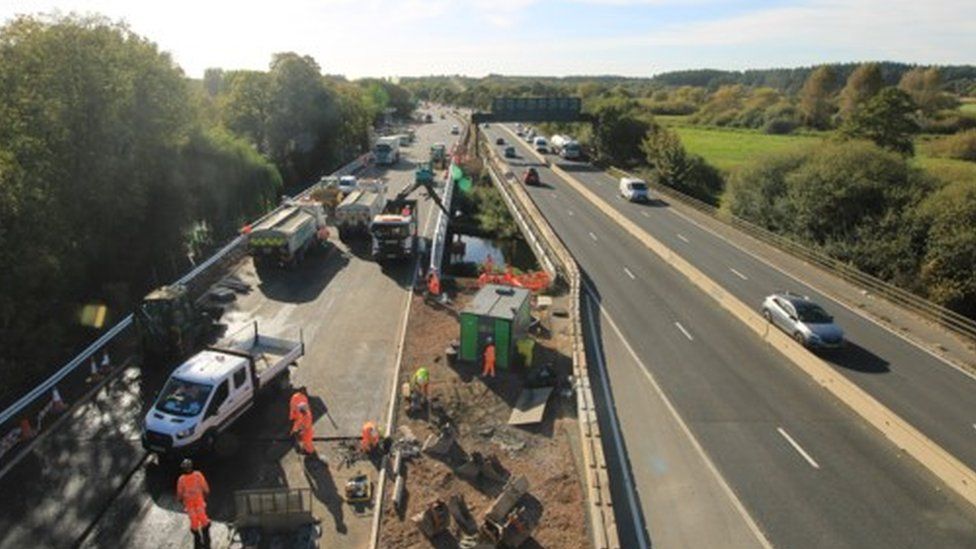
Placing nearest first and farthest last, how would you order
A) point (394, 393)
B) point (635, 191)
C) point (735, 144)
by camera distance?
point (394, 393), point (635, 191), point (735, 144)

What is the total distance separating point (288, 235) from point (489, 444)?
17984mm

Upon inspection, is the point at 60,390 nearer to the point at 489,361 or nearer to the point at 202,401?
the point at 202,401

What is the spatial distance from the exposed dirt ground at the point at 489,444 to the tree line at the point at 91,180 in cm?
1159

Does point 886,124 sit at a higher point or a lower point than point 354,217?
higher

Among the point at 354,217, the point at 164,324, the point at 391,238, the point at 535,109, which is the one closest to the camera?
the point at 164,324

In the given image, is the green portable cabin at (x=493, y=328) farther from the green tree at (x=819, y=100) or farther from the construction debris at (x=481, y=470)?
the green tree at (x=819, y=100)

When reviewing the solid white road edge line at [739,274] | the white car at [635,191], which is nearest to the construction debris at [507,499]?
the solid white road edge line at [739,274]

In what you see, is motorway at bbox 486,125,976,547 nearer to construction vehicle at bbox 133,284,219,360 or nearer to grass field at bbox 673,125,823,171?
construction vehicle at bbox 133,284,219,360

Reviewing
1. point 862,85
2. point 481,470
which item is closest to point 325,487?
point 481,470

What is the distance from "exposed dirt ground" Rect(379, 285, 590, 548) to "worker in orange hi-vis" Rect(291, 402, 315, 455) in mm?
2622

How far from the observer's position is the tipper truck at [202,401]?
51.6ft

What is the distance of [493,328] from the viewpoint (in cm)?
2205

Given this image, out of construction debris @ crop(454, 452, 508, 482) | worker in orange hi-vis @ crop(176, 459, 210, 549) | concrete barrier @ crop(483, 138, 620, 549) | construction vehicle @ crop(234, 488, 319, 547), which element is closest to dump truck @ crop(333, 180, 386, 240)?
concrete barrier @ crop(483, 138, 620, 549)

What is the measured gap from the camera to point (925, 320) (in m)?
28.0
